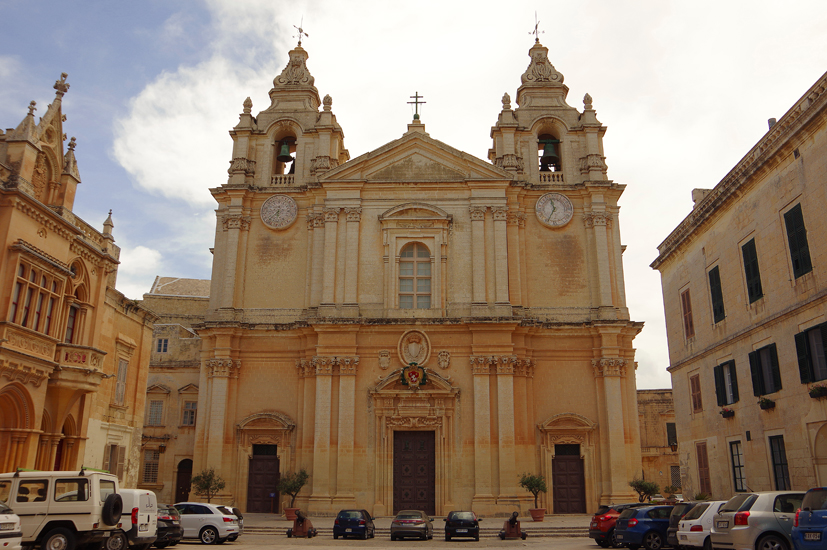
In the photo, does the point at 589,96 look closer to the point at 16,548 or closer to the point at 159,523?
the point at 159,523

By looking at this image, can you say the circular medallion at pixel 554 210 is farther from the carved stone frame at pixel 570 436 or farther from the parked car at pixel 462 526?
the parked car at pixel 462 526

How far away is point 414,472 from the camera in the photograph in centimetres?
2788

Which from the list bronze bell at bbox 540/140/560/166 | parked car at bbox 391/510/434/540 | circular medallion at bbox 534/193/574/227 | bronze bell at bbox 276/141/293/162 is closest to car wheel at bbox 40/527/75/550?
parked car at bbox 391/510/434/540

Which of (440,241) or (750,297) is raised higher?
(440,241)

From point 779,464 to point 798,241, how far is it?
6.57 metres

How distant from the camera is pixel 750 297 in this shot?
21.2 m

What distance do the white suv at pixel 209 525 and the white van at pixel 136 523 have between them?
4.07 m

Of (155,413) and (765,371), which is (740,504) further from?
(155,413)

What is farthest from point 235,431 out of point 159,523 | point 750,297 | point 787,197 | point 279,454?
point 787,197

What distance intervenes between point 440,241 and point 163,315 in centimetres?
2686

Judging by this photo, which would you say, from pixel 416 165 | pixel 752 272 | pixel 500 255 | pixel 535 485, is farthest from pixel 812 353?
pixel 416 165

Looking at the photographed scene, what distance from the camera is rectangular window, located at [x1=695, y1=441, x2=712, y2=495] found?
24.5m

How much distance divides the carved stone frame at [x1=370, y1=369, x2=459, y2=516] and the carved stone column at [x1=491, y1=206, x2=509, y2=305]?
4.49m

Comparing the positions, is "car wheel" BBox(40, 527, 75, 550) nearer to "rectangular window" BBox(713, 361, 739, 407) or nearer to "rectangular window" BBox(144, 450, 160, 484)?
"rectangular window" BBox(713, 361, 739, 407)
